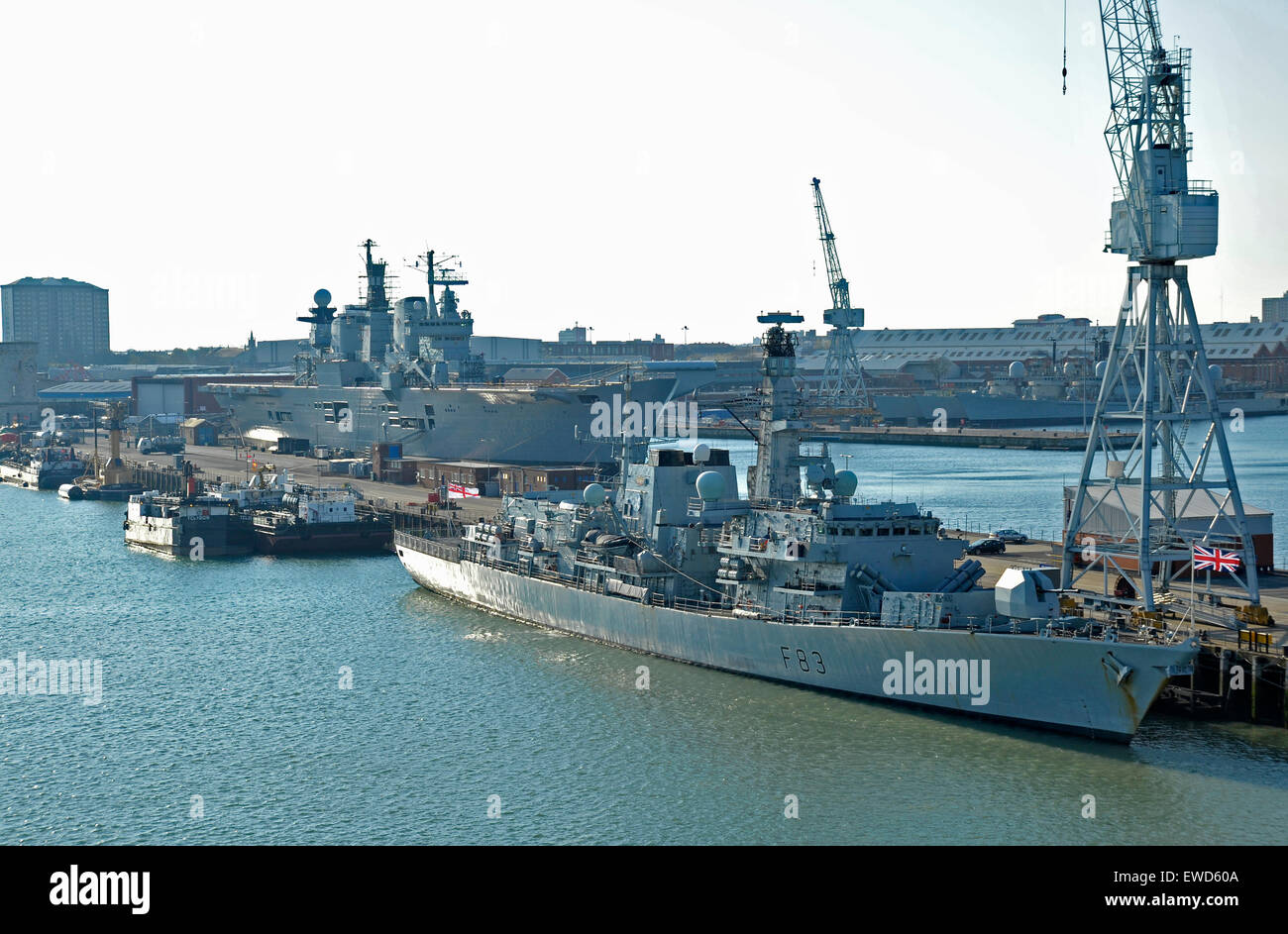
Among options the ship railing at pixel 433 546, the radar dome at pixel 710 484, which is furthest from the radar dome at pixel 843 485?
the ship railing at pixel 433 546

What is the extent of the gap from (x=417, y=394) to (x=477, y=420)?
24.3 feet

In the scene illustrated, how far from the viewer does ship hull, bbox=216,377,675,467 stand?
→ 258 feet

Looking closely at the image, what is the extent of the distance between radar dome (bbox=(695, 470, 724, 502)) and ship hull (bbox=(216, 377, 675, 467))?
32917 millimetres

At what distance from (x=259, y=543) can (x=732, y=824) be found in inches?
1591

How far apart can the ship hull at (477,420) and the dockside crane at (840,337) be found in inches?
1687

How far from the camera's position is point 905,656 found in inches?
1155

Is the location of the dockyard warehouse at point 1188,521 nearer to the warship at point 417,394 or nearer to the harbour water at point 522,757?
the harbour water at point 522,757

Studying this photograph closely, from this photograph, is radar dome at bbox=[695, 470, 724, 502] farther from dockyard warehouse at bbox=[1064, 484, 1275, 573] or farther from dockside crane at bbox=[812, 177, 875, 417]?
dockside crane at bbox=[812, 177, 875, 417]

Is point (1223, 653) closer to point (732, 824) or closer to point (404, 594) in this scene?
point (732, 824)

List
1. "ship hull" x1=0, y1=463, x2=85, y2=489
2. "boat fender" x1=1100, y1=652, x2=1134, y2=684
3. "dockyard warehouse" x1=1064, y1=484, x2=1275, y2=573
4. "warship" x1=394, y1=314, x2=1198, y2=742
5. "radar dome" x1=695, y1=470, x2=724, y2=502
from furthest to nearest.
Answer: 1. "ship hull" x1=0, y1=463, x2=85, y2=489
2. "dockyard warehouse" x1=1064, y1=484, x2=1275, y2=573
3. "radar dome" x1=695, y1=470, x2=724, y2=502
4. "warship" x1=394, y1=314, x2=1198, y2=742
5. "boat fender" x1=1100, y1=652, x2=1134, y2=684

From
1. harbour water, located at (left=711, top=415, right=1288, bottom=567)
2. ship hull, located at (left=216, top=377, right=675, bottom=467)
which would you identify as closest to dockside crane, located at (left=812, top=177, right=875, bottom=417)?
harbour water, located at (left=711, top=415, right=1288, bottom=567)

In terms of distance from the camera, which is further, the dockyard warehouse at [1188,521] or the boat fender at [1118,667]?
the dockyard warehouse at [1188,521]

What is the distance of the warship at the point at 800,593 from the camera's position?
27.4 metres
